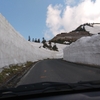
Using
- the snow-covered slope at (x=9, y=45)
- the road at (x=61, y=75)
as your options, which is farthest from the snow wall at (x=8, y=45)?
the road at (x=61, y=75)

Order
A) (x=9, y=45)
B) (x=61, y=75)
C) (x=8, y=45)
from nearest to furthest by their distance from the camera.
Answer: (x=61, y=75)
(x=8, y=45)
(x=9, y=45)

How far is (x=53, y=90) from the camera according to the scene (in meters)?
4.16

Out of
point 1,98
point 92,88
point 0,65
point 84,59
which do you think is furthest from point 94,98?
point 84,59

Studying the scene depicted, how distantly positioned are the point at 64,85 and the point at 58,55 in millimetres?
90693

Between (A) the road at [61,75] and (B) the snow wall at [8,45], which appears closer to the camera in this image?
(A) the road at [61,75]

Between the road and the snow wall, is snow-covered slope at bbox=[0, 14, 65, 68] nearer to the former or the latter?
the snow wall

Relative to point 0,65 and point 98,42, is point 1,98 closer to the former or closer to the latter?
point 0,65

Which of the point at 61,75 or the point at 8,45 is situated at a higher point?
the point at 8,45

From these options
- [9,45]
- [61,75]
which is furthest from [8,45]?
[61,75]

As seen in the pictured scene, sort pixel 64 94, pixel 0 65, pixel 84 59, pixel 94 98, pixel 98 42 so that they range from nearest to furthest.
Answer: pixel 94 98
pixel 64 94
pixel 0 65
pixel 98 42
pixel 84 59

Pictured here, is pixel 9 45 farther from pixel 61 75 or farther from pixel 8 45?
pixel 61 75

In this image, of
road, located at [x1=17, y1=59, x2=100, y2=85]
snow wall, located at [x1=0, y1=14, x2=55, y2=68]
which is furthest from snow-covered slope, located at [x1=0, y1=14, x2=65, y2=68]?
road, located at [x1=17, y1=59, x2=100, y2=85]

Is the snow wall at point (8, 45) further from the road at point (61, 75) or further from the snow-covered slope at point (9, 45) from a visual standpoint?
the road at point (61, 75)

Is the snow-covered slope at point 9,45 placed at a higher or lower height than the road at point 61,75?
higher
